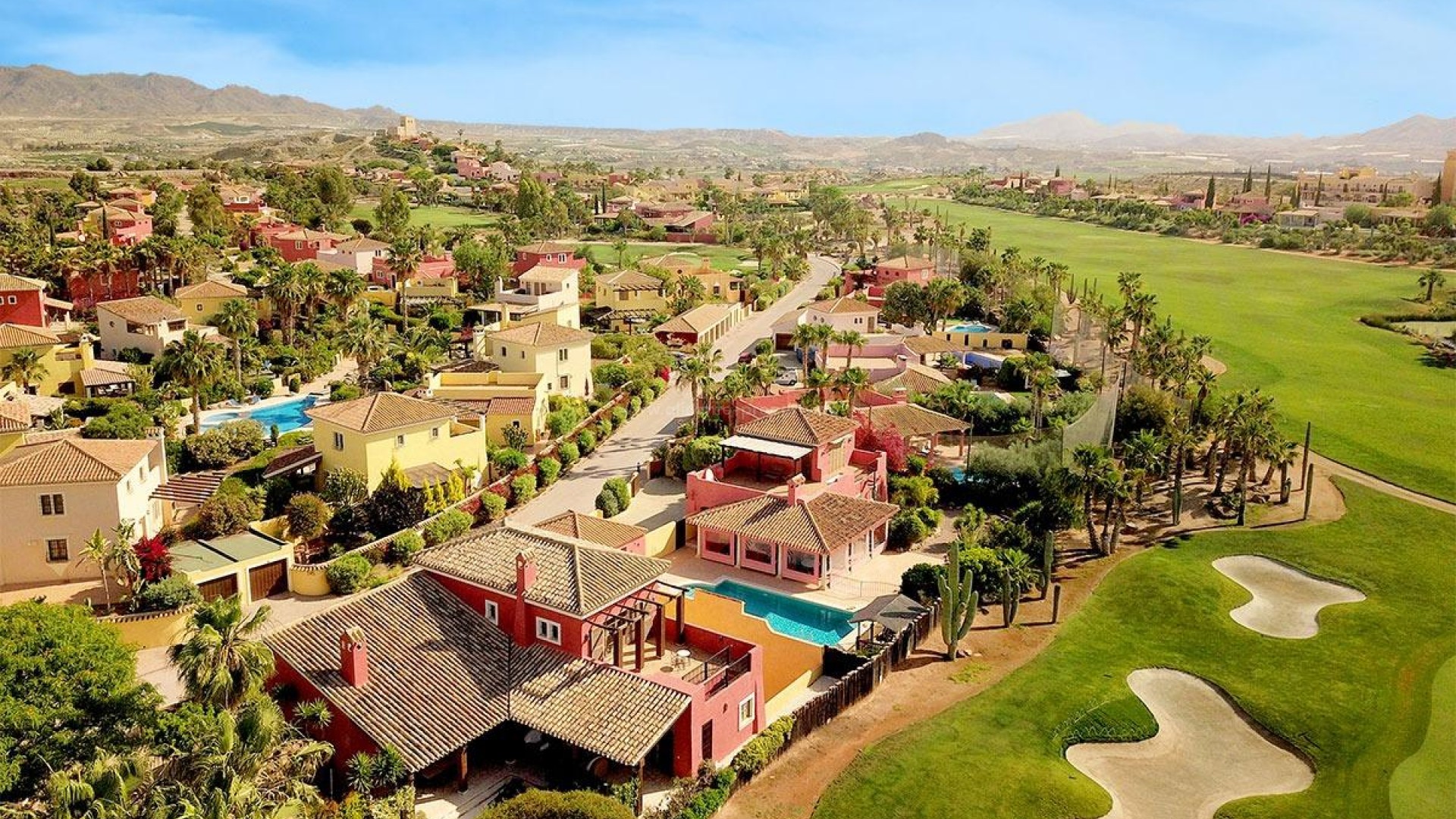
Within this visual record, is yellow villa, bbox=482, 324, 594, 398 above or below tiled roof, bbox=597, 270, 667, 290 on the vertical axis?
below

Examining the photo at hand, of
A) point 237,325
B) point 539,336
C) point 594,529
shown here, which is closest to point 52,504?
point 594,529

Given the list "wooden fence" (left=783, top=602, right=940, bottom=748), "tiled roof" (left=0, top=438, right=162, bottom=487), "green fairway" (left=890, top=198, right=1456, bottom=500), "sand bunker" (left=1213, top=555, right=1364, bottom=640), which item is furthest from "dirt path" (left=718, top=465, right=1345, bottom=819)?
"tiled roof" (left=0, top=438, right=162, bottom=487)

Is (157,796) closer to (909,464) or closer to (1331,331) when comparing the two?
(909,464)

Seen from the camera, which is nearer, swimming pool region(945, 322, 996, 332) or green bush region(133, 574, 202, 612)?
green bush region(133, 574, 202, 612)

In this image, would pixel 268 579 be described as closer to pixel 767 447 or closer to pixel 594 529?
pixel 594 529

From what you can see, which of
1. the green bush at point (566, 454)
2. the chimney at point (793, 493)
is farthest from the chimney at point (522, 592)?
the green bush at point (566, 454)

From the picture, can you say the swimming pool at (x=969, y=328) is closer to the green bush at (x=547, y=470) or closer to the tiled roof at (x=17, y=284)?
the green bush at (x=547, y=470)

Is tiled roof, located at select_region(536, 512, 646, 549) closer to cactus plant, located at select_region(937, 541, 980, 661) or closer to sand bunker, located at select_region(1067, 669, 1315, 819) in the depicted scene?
cactus plant, located at select_region(937, 541, 980, 661)
